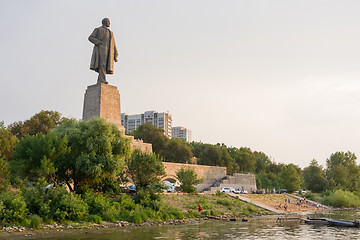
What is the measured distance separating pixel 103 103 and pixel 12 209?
1200 cm

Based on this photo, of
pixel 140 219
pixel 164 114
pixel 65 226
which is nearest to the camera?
pixel 65 226

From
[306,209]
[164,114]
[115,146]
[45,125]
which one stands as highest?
[164,114]

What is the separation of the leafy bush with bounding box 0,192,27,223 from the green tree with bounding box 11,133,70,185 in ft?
8.74

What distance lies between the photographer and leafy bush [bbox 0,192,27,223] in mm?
17000

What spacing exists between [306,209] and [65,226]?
1159 inches

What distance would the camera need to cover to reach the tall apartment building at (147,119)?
459 feet

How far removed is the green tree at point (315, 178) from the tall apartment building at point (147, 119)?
85069 millimetres

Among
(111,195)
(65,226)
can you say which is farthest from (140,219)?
(65,226)

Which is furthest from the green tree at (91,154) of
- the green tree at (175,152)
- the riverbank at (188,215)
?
the green tree at (175,152)

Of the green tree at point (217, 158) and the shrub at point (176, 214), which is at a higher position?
the green tree at point (217, 158)

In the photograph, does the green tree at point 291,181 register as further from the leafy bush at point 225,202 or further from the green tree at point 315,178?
the leafy bush at point 225,202

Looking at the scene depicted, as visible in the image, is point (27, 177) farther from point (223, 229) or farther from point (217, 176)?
point (217, 176)

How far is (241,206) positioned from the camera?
3166 centimetres

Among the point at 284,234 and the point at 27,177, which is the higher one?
the point at 27,177
